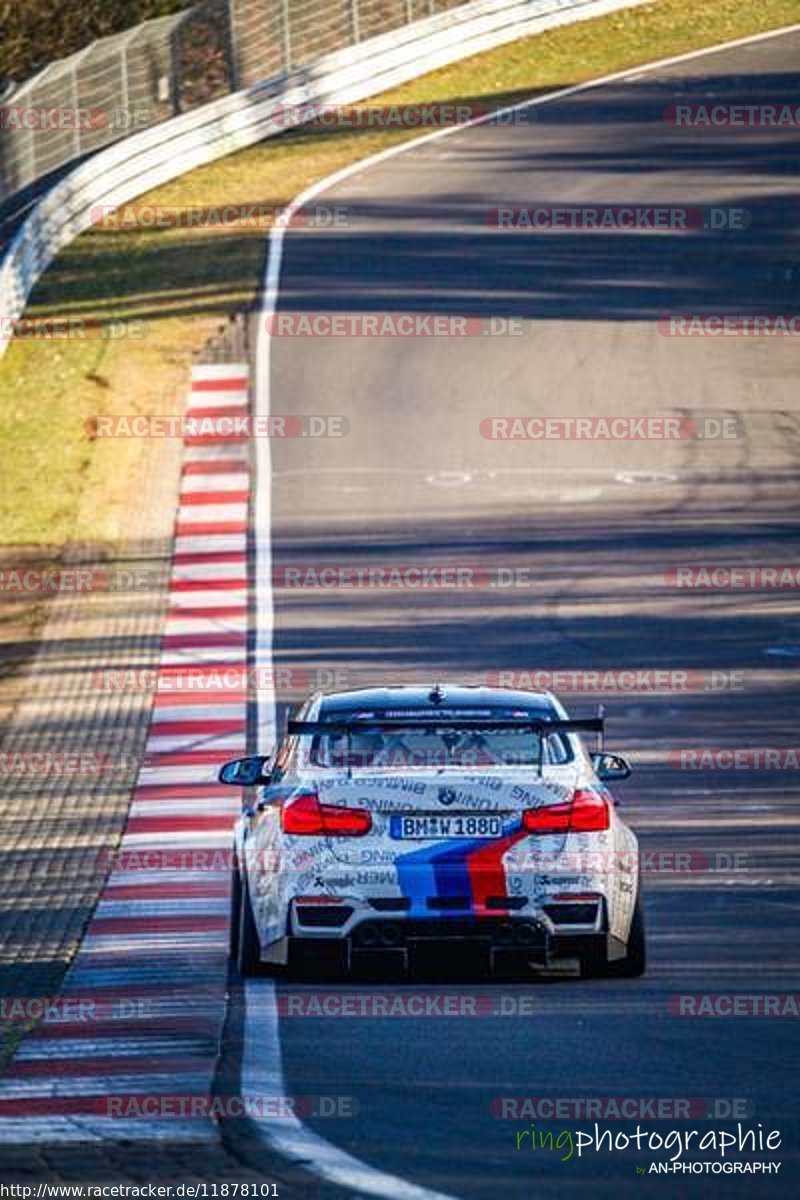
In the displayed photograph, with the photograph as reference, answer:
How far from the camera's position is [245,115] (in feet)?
151

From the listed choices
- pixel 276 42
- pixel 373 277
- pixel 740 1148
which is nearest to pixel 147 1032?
pixel 740 1148
